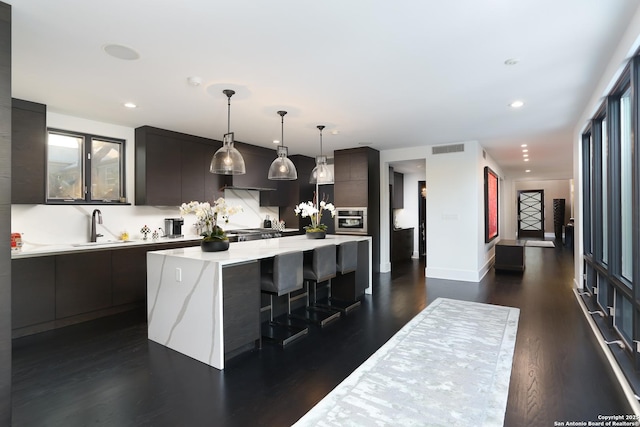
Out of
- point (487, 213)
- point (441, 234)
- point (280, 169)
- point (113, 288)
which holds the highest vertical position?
point (280, 169)

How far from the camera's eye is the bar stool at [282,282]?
10.5ft

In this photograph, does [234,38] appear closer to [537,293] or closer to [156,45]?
[156,45]

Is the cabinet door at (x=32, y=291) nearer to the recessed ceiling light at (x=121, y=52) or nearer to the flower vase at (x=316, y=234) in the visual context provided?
the recessed ceiling light at (x=121, y=52)

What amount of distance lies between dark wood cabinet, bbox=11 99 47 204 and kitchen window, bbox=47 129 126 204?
420 millimetres

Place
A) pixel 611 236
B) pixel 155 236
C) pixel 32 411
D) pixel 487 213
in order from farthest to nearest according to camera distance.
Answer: pixel 487 213
pixel 155 236
pixel 611 236
pixel 32 411

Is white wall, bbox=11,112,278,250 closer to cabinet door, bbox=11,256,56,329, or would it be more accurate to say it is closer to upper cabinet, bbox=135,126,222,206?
upper cabinet, bbox=135,126,222,206

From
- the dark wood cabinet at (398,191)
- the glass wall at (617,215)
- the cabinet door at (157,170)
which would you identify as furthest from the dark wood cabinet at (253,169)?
the glass wall at (617,215)

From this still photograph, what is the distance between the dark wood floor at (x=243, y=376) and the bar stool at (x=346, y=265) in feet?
1.00

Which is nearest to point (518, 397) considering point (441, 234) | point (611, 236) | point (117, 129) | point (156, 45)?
point (611, 236)

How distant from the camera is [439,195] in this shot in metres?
6.35

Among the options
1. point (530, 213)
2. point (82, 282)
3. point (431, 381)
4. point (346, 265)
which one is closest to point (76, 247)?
point (82, 282)

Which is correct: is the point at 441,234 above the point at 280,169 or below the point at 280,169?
below

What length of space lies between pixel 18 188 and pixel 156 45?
2.73 meters

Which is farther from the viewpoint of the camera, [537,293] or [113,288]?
[537,293]
